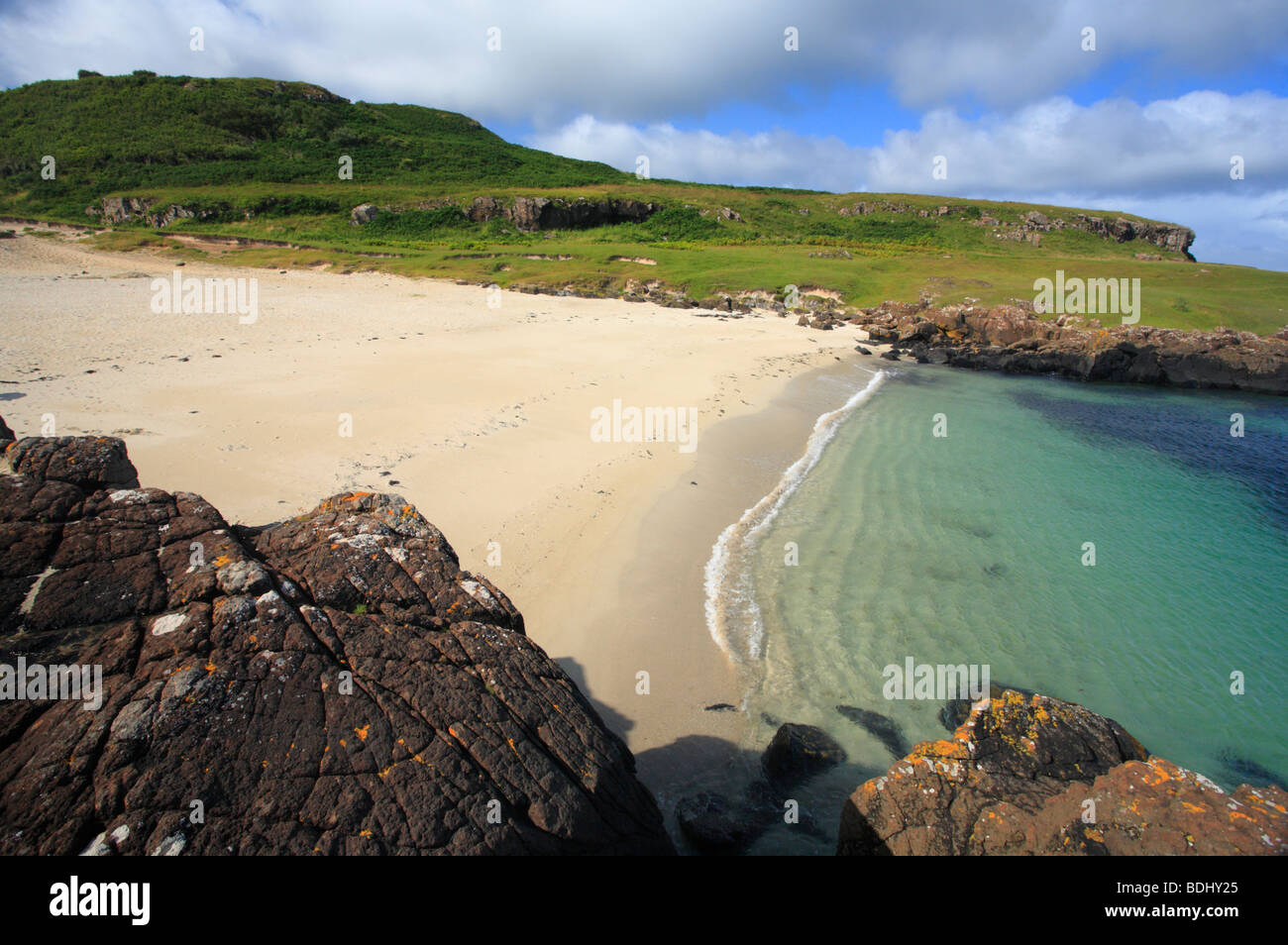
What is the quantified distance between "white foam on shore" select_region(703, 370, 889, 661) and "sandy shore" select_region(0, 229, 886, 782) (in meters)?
Result: 0.28

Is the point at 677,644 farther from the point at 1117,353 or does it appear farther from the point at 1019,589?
the point at 1117,353

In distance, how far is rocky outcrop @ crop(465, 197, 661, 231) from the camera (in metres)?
64.5

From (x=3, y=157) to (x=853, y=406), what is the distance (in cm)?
9614

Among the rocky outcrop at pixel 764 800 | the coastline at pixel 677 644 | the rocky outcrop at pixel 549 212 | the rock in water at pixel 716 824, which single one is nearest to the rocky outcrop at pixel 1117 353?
the coastline at pixel 677 644

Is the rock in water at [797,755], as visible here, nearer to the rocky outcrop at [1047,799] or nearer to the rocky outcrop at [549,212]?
the rocky outcrop at [1047,799]

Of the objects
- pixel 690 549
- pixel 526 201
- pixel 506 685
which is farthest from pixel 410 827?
pixel 526 201

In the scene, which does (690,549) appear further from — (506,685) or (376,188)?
(376,188)

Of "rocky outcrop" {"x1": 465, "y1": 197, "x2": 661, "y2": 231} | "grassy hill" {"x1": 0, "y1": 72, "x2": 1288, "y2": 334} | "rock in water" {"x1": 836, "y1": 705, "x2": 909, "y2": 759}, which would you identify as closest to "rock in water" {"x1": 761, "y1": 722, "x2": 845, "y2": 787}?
"rock in water" {"x1": 836, "y1": 705, "x2": 909, "y2": 759}

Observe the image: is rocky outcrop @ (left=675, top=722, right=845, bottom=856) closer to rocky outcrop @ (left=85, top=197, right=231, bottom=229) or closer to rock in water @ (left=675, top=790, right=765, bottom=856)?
rock in water @ (left=675, top=790, right=765, bottom=856)

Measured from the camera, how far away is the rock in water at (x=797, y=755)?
700cm

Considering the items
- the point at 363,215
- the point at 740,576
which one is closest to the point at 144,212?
the point at 363,215

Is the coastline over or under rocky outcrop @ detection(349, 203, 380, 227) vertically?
under

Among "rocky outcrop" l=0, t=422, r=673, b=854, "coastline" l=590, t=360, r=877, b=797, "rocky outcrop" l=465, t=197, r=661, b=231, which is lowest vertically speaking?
"coastline" l=590, t=360, r=877, b=797

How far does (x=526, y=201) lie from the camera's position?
64.6 m
